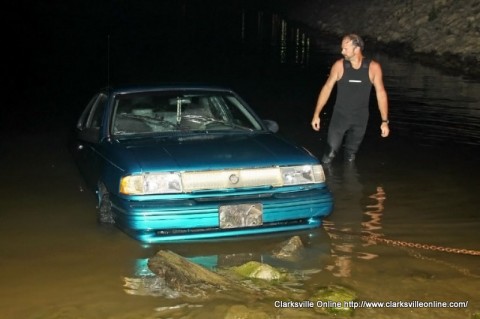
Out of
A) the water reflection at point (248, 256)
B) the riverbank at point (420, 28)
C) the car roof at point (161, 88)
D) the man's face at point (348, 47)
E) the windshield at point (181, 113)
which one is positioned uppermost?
the riverbank at point (420, 28)

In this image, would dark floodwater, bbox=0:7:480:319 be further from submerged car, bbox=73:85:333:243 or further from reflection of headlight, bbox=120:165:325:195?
reflection of headlight, bbox=120:165:325:195

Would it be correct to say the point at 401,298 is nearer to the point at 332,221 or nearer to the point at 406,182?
the point at 332,221

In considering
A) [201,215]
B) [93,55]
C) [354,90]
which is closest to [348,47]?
[354,90]

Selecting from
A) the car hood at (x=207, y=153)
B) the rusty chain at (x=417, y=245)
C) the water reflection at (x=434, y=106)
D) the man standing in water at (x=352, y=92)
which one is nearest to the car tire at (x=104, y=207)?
the car hood at (x=207, y=153)

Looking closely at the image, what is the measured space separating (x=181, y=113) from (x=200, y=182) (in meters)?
1.63

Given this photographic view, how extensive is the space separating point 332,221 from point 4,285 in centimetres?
318

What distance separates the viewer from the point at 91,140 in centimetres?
629

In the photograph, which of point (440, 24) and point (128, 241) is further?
point (440, 24)

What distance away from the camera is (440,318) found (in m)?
4.12

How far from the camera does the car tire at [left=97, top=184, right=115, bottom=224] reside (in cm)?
585

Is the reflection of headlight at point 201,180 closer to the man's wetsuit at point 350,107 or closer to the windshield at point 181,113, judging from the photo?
the windshield at point 181,113

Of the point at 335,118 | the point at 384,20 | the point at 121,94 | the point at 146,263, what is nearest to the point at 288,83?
the point at 335,118

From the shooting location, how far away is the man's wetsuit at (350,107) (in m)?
7.80

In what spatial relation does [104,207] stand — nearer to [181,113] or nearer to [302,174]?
[181,113]
